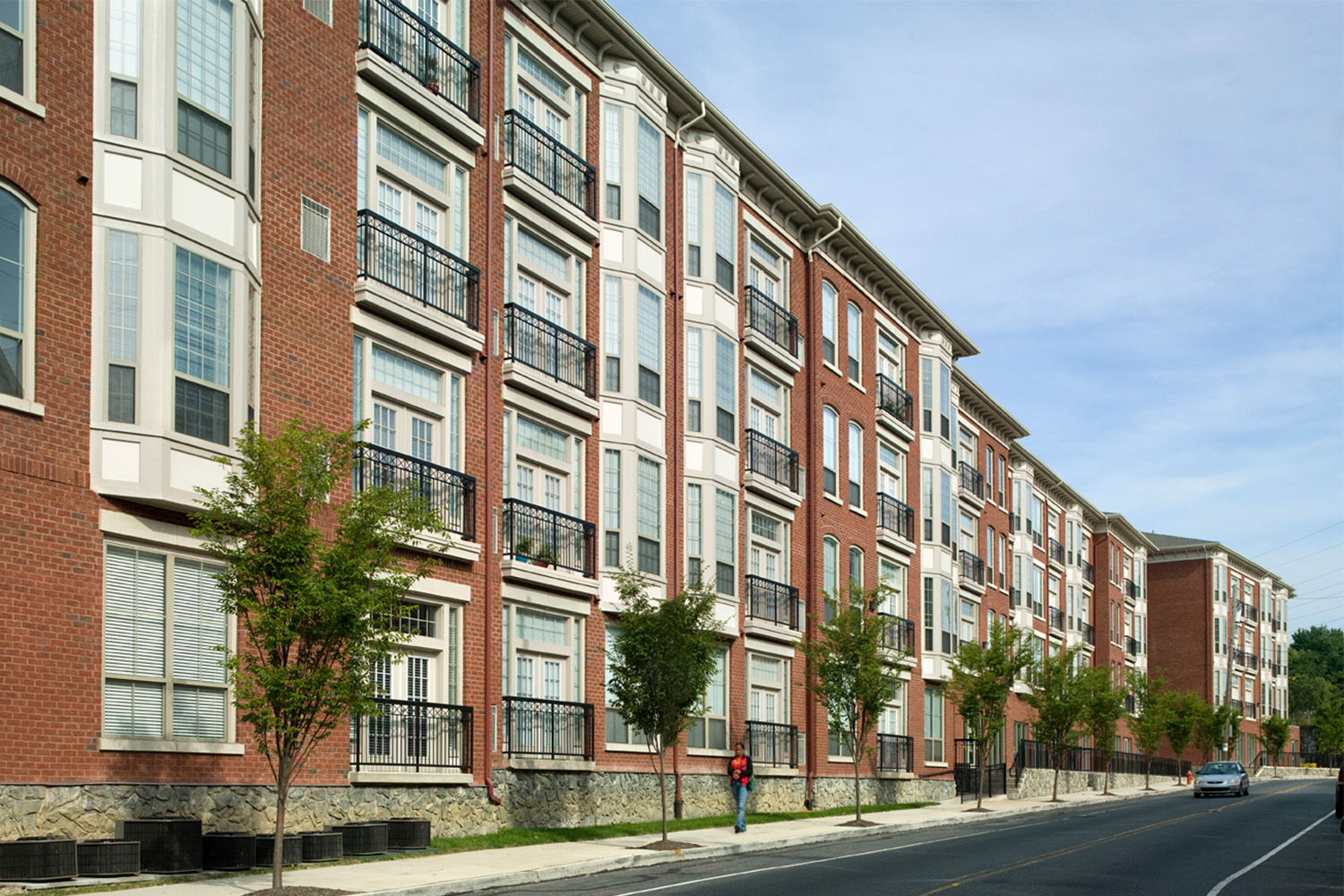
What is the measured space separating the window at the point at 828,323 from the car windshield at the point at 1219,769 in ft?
90.4

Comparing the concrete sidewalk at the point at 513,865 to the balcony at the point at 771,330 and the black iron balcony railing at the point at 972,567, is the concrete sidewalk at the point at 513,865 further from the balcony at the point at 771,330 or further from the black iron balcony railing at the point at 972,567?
the black iron balcony railing at the point at 972,567

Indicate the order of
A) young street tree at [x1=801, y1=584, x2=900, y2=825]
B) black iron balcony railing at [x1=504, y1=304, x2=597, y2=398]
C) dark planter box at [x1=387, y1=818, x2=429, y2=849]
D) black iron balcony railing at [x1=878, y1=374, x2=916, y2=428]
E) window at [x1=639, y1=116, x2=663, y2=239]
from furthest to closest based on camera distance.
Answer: black iron balcony railing at [x1=878, y1=374, x2=916, y2=428] → young street tree at [x1=801, y1=584, x2=900, y2=825] → window at [x1=639, y1=116, x2=663, y2=239] → black iron balcony railing at [x1=504, y1=304, x2=597, y2=398] → dark planter box at [x1=387, y1=818, x2=429, y2=849]

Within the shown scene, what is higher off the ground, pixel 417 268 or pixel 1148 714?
pixel 417 268

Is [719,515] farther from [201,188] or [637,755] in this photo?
[201,188]

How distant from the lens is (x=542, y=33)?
2850 centimetres

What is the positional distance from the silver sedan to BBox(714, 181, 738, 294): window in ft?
110

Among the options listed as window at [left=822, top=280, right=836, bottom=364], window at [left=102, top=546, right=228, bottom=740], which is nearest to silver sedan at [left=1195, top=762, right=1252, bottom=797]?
window at [left=822, top=280, right=836, bottom=364]

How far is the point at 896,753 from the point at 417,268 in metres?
27.0

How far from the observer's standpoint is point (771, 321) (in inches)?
1489

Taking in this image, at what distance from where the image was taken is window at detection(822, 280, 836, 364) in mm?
41062

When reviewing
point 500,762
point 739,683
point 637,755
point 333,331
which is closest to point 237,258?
point 333,331

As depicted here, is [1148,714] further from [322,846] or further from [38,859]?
[38,859]

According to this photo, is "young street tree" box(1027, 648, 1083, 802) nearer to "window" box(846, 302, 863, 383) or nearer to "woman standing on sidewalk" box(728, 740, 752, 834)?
"window" box(846, 302, 863, 383)

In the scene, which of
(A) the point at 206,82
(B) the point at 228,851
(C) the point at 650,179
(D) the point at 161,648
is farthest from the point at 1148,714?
(A) the point at 206,82
